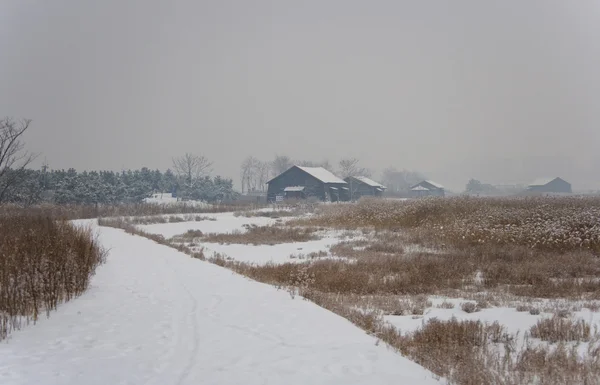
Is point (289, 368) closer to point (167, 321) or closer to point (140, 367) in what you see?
point (140, 367)

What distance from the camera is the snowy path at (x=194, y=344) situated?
4.52 m

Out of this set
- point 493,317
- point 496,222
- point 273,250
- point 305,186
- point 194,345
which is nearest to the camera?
point 194,345

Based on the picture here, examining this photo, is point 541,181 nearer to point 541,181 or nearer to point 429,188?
point 541,181

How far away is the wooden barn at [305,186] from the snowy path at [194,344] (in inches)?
2274

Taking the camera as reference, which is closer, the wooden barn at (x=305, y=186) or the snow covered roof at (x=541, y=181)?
the wooden barn at (x=305, y=186)

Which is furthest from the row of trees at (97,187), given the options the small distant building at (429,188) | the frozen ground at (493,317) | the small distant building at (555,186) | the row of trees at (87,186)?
the small distant building at (555,186)

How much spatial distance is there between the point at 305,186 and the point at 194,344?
61.9 meters

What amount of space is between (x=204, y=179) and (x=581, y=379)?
277 feet

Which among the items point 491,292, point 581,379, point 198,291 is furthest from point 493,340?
point 198,291

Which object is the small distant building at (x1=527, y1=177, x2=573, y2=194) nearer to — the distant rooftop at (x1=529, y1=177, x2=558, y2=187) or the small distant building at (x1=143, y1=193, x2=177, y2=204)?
the distant rooftop at (x1=529, y1=177, x2=558, y2=187)

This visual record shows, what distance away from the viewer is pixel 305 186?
67.4 m

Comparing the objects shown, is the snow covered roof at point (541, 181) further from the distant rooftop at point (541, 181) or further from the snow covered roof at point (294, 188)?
the snow covered roof at point (294, 188)

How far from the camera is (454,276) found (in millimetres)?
12539

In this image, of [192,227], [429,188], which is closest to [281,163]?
[429,188]
